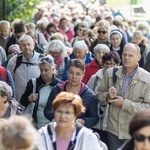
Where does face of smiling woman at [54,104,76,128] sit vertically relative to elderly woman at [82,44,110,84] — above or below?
above

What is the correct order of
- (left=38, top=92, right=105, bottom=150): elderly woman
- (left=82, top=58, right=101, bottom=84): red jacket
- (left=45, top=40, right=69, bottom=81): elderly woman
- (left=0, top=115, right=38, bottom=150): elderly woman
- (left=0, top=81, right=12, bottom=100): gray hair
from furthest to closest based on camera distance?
(left=45, top=40, right=69, bottom=81): elderly woman
(left=82, top=58, right=101, bottom=84): red jacket
(left=0, top=81, right=12, bottom=100): gray hair
(left=38, top=92, right=105, bottom=150): elderly woman
(left=0, top=115, right=38, bottom=150): elderly woman

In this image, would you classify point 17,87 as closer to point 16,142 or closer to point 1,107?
point 1,107

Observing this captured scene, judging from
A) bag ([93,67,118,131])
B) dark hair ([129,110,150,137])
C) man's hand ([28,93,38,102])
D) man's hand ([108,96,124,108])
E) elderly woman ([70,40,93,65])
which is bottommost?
bag ([93,67,118,131])

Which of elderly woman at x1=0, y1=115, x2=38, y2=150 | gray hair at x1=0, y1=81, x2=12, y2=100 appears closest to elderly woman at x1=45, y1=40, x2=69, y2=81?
gray hair at x1=0, y1=81, x2=12, y2=100

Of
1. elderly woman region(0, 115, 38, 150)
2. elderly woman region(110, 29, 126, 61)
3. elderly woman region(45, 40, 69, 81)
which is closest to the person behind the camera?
elderly woman region(0, 115, 38, 150)

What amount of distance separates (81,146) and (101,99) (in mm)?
1972

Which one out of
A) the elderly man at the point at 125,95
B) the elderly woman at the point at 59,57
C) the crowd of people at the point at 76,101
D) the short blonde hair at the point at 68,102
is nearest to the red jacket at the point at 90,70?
the crowd of people at the point at 76,101

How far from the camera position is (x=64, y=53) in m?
11.3

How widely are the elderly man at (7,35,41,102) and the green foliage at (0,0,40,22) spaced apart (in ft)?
37.0

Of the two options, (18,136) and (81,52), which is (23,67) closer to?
(81,52)

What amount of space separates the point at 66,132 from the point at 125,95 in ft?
6.47

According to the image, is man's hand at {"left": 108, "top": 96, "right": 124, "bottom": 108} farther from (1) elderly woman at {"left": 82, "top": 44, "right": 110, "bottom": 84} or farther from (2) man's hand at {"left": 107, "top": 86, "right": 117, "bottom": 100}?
(1) elderly woman at {"left": 82, "top": 44, "right": 110, "bottom": 84}

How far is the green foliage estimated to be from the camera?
22.9 metres

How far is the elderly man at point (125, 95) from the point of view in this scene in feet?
27.4
